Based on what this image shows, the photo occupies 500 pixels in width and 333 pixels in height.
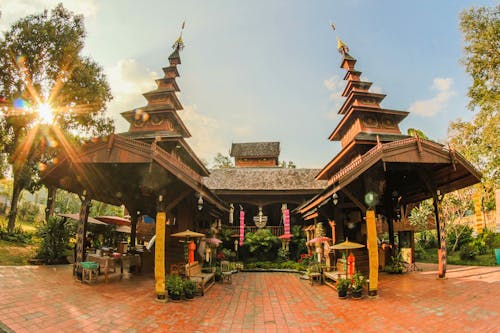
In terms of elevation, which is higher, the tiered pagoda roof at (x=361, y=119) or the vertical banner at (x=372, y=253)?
the tiered pagoda roof at (x=361, y=119)

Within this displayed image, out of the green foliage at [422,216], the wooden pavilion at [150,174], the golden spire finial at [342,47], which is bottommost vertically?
the green foliage at [422,216]

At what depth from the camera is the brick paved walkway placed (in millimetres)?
6230

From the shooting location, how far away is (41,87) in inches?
727

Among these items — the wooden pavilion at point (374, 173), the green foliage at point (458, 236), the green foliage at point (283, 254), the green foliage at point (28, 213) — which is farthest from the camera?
the green foliage at point (28, 213)

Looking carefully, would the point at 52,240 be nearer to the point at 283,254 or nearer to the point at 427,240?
the point at 283,254

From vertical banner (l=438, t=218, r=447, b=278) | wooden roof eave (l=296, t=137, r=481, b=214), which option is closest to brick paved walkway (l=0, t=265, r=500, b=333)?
vertical banner (l=438, t=218, r=447, b=278)

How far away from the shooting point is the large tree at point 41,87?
17.1 m

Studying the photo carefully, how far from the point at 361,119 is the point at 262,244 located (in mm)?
10542

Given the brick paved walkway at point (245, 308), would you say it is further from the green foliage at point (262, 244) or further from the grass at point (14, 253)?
the green foliage at point (262, 244)

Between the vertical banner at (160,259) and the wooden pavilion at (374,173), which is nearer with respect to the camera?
the vertical banner at (160,259)

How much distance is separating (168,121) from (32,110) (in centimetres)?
910

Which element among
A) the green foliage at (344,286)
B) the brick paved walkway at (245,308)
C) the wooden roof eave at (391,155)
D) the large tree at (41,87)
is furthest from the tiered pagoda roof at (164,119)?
the green foliage at (344,286)

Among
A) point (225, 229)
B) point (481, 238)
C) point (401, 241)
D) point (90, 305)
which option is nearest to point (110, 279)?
point (90, 305)

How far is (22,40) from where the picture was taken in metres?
17.0
